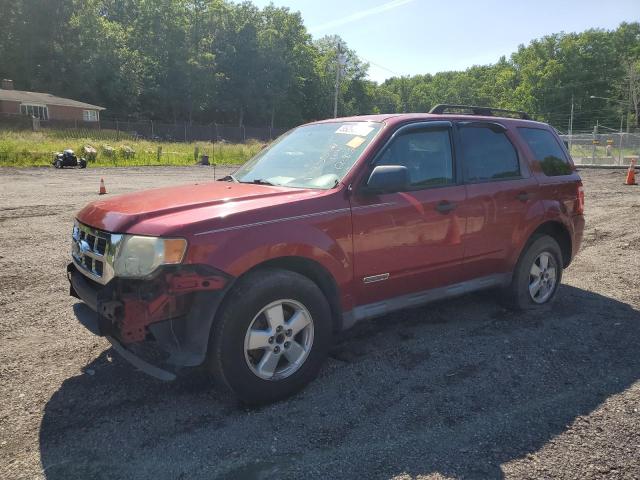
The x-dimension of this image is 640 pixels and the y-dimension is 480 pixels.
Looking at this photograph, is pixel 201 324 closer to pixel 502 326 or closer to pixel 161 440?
pixel 161 440

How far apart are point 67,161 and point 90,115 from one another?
35043mm

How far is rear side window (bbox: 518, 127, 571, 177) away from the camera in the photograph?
17.3 ft

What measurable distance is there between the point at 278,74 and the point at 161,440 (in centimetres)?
8101

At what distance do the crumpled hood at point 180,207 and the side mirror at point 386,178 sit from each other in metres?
0.41

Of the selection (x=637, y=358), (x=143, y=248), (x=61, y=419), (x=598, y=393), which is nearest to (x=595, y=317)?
(x=637, y=358)

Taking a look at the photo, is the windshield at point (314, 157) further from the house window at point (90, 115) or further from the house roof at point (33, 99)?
the house window at point (90, 115)

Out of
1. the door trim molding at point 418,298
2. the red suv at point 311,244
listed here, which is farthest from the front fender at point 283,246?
the door trim molding at point 418,298

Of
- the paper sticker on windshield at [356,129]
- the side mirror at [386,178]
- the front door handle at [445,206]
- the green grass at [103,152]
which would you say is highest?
the green grass at [103,152]

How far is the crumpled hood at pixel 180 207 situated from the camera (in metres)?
3.10

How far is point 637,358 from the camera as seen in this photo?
13.5 feet

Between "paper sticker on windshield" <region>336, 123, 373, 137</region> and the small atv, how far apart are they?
78.5 feet

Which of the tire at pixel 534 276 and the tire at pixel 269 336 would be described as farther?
the tire at pixel 534 276

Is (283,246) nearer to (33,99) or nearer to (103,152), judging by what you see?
(103,152)

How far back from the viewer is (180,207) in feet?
10.9
